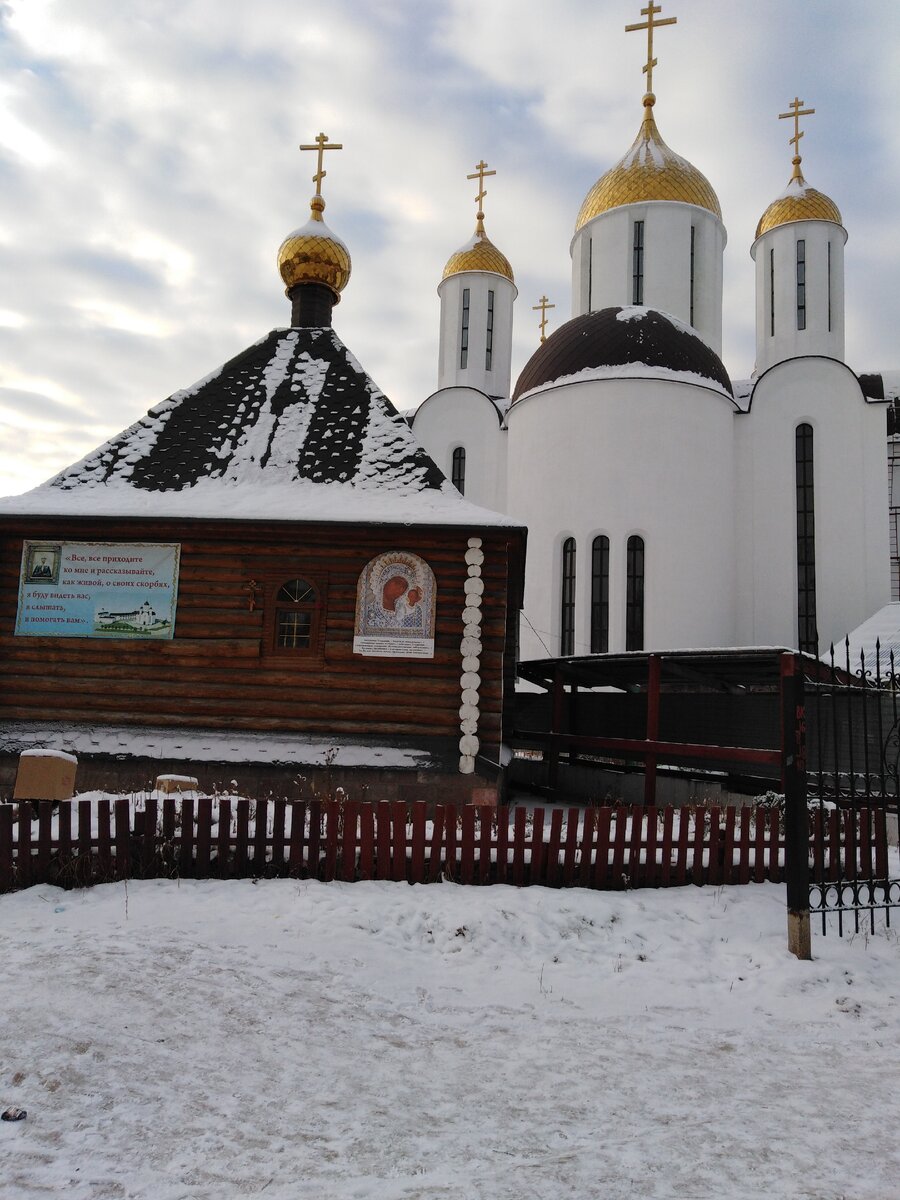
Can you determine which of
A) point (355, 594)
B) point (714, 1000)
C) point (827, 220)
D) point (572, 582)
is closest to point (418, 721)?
A: point (355, 594)

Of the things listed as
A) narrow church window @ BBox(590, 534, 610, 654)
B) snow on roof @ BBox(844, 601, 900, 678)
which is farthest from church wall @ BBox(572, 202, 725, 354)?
snow on roof @ BBox(844, 601, 900, 678)

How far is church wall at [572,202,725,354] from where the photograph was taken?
25516 millimetres

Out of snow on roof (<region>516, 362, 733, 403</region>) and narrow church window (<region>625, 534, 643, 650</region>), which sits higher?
snow on roof (<region>516, 362, 733, 403</region>)

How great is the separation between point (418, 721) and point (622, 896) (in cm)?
421

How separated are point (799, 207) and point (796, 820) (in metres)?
24.8

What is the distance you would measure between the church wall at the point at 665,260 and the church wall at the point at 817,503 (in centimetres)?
443

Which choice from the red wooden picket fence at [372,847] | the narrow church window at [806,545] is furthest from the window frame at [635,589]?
the red wooden picket fence at [372,847]

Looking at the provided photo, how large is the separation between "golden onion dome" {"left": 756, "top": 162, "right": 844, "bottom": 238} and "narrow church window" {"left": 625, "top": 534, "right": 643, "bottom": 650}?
12458 mm

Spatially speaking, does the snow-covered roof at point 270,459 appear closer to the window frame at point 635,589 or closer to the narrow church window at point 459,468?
the window frame at point 635,589

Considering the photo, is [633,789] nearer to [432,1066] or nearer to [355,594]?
[355,594]

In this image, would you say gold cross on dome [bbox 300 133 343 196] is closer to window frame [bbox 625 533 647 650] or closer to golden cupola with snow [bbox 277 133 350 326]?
golden cupola with snow [bbox 277 133 350 326]

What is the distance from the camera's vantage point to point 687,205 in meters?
25.5

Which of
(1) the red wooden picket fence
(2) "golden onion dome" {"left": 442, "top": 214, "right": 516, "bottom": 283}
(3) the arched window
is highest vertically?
(2) "golden onion dome" {"left": 442, "top": 214, "right": 516, "bottom": 283}

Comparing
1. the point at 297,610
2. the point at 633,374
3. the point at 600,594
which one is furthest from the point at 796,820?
the point at 633,374
